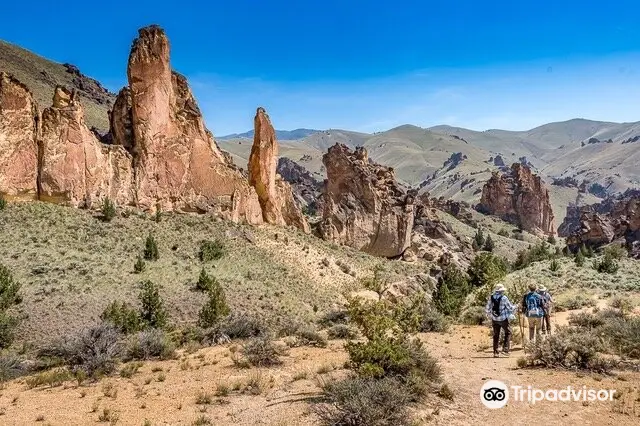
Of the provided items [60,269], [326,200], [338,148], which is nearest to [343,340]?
[60,269]

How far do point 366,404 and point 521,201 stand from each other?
11600cm

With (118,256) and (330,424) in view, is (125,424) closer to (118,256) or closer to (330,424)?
(330,424)

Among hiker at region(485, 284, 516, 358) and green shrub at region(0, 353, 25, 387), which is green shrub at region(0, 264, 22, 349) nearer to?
green shrub at region(0, 353, 25, 387)

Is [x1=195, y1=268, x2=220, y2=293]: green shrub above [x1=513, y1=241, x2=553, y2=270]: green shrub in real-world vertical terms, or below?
above

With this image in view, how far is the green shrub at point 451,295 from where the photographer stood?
26.7 metres

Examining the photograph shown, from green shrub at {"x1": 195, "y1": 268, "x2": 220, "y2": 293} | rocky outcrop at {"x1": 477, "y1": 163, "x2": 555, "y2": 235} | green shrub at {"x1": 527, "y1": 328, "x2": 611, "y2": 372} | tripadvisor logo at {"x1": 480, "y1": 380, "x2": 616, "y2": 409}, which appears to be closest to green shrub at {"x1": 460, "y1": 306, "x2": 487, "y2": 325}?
green shrub at {"x1": 527, "y1": 328, "x2": 611, "y2": 372}

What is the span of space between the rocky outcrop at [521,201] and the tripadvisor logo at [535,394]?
364ft

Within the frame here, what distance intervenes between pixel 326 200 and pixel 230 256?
59.7 ft

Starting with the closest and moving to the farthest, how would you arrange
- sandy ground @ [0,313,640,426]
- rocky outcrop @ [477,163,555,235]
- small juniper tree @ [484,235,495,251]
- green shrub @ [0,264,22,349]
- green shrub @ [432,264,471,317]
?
sandy ground @ [0,313,640,426] → green shrub @ [0,264,22,349] → green shrub @ [432,264,471,317] → small juniper tree @ [484,235,495,251] → rocky outcrop @ [477,163,555,235]

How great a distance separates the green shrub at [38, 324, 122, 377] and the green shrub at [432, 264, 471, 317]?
17.9 m

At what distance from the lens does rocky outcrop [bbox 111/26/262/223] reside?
40312 millimetres

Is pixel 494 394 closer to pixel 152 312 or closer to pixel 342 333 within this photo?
pixel 342 333

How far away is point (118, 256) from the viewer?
106 feet

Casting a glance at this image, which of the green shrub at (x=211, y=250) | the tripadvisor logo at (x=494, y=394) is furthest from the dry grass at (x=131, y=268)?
the tripadvisor logo at (x=494, y=394)
